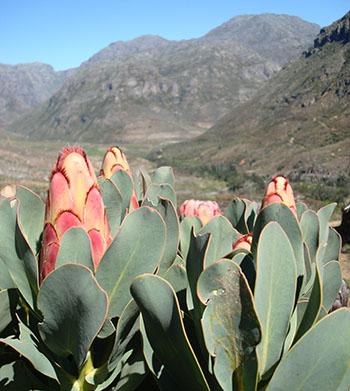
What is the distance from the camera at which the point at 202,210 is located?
6.49 feet

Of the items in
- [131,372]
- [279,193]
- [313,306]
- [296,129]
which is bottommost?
[296,129]

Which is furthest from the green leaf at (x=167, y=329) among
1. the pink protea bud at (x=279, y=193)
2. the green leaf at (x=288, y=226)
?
the pink protea bud at (x=279, y=193)

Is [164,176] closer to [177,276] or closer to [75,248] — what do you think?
[177,276]

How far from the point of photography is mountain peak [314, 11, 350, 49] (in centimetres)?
5853

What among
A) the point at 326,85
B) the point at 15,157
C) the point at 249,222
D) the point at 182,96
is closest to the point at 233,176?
the point at 326,85

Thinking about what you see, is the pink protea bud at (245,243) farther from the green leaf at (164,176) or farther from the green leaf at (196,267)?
the green leaf at (164,176)

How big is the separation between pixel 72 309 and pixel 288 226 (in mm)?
551

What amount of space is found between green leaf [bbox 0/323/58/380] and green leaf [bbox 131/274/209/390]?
212 mm

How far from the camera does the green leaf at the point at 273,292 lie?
959 mm

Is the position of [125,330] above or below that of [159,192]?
below

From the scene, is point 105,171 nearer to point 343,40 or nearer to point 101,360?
point 101,360

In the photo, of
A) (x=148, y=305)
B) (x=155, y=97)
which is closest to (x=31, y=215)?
(x=148, y=305)

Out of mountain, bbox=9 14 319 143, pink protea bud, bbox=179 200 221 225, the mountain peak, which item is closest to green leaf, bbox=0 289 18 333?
pink protea bud, bbox=179 200 221 225

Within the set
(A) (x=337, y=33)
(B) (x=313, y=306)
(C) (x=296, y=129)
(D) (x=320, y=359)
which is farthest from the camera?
(A) (x=337, y=33)
